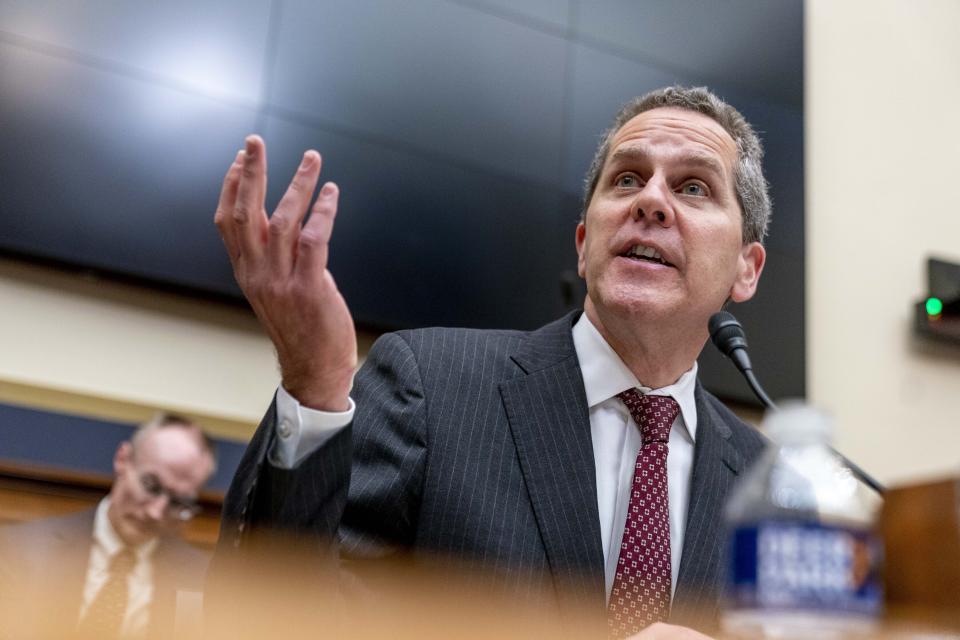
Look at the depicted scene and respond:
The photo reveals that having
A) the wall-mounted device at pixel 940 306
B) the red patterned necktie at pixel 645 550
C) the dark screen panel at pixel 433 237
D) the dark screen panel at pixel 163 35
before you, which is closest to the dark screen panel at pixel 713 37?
the dark screen panel at pixel 433 237

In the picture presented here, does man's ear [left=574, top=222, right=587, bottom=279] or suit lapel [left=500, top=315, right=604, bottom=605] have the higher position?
man's ear [left=574, top=222, right=587, bottom=279]

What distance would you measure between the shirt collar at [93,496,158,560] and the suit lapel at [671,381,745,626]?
168 cm

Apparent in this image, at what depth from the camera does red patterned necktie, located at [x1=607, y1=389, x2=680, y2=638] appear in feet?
4.22

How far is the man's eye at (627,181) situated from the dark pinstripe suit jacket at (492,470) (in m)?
0.32

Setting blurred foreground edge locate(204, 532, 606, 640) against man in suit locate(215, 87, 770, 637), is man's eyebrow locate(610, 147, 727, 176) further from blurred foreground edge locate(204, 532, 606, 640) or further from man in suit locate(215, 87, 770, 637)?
blurred foreground edge locate(204, 532, 606, 640)

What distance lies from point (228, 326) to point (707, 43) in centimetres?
218

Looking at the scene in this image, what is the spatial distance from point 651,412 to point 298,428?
2.27 ft

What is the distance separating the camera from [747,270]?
187 centimetres

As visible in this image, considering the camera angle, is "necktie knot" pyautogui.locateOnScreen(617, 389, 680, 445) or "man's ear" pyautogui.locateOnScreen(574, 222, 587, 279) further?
"man's ear" pyautogui.locateOnScreen(574, 222, 587, 279)

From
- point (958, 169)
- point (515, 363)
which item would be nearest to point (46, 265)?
point (515, 363)

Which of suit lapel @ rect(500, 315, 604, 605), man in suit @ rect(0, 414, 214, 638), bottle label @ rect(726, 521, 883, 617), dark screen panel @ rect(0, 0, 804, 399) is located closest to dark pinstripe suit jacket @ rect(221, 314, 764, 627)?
suit lapel @ rect(500, 315, 604, 605)

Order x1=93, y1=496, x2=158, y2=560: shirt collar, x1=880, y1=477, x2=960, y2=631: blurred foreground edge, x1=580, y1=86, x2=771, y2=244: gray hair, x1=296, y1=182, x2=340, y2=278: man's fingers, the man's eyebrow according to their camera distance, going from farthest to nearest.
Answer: x1=93, y1=496, x2=158, y2=560: shirt collar → x1=580, y1=86, x2=771, y2=244: gray hair → the man's eyebrow → x1=296, y1=182, x2=340, y2=278: man's fingers → x1=880, y1=477, x2=960, y2=631: blurred foreground edge

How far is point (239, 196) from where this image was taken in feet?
3.02

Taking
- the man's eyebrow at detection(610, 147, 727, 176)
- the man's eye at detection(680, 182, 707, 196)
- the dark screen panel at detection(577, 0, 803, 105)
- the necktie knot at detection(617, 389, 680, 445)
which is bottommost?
the necktie knot at detection(617, 389, 680, 445)
